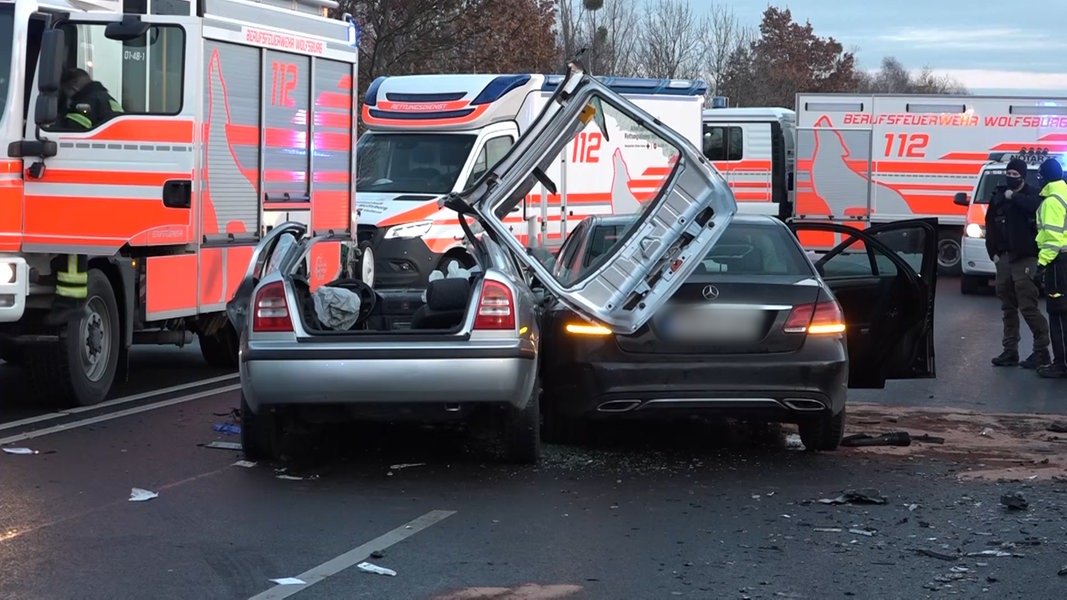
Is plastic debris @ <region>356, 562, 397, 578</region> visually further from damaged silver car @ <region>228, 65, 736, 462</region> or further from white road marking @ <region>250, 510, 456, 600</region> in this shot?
damaged silver car @ <region>228, 65, 736, 462</region>

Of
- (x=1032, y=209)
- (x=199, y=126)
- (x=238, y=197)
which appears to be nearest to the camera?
(x=199, y=126)

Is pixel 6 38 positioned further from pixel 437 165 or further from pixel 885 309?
pixel 437 165

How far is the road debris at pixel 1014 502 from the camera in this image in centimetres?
729

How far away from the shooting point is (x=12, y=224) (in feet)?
32.1

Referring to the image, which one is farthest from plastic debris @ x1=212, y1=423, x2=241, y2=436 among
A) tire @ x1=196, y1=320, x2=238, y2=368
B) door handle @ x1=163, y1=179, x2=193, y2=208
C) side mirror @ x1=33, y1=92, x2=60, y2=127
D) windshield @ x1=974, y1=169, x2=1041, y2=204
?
windshield @ x1=974, y1=169, x2=1041, y2=204

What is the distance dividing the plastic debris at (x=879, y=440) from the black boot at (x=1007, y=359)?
4.93 m

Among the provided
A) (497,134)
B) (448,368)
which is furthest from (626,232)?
(497,134)

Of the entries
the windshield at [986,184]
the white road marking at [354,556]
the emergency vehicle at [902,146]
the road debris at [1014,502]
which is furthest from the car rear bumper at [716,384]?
the emergency vehicle at [902,146]

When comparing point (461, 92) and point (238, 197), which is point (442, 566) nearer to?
point (238, 197)

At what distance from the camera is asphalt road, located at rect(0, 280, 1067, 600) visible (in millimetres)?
5883

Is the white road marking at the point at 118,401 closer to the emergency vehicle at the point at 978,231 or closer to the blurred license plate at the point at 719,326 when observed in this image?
the blurred license plate at the point at 719,326

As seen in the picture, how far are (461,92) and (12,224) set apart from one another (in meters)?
8.53

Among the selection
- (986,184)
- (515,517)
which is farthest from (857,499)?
(986,184)

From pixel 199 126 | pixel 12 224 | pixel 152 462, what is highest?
pixel 199 126
